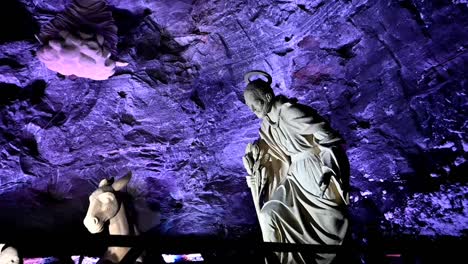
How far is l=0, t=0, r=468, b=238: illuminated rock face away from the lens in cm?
548

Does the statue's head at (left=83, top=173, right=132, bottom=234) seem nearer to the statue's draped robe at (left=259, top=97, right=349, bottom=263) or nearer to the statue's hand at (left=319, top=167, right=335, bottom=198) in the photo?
the statue's draped robe at (left=259, top=97, right=349, bottom=263)

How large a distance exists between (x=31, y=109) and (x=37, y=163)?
1.25m

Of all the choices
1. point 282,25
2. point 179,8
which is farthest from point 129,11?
point 282,25

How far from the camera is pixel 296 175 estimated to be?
11.8ft

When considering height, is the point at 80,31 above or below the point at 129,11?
below

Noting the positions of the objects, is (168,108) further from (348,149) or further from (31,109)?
(348,149)

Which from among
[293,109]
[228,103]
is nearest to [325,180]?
[293,109]

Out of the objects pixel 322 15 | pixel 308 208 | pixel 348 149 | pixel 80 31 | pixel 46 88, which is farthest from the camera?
pixel 348 149

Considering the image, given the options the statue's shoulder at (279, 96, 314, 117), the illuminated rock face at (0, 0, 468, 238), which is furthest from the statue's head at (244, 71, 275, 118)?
the illuminated rock face at (0, 0, 468, 238)

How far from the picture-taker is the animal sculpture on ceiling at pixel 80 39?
16.3ft

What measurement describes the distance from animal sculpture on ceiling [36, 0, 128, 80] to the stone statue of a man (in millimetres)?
2573

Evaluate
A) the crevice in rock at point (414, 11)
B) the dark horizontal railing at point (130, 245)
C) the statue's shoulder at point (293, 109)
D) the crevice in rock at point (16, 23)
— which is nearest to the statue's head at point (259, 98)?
the statue's shoulder at point (293, 109)

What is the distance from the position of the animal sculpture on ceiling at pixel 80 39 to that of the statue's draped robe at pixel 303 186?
308cm

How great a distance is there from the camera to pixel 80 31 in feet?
16.5
